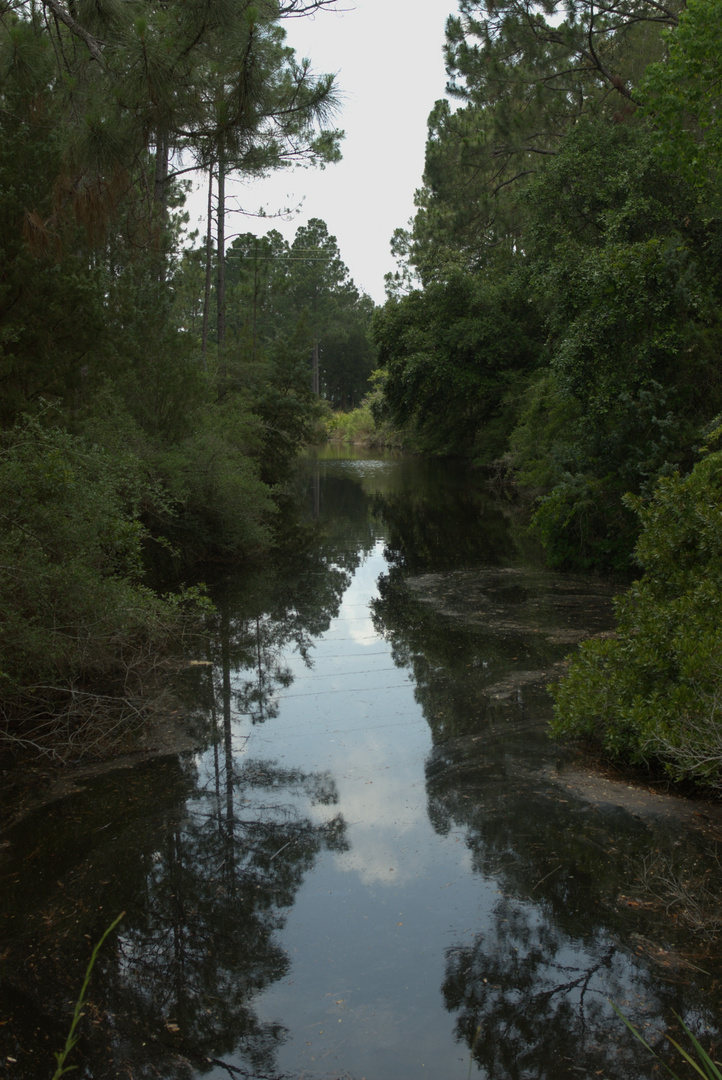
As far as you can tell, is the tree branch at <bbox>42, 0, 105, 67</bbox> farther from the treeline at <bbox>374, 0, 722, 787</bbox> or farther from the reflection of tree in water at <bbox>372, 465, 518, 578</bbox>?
the reflection of tree in water at <bbox>372, 465, 518, 578</bbox>

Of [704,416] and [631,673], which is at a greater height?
[704,416]

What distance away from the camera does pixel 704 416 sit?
12898 mm

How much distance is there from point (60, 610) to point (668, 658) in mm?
4726

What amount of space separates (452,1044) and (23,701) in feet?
15.3

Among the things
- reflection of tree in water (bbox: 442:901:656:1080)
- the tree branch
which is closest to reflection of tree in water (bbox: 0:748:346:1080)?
reflection of tree in water (bbox: 442:901:656:1080)

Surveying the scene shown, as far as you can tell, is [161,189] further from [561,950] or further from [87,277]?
[561,950]

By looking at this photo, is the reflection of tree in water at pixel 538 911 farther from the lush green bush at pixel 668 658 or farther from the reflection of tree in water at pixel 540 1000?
the lush green bush at pixel 668 658

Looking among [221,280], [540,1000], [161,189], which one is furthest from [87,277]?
[221,280]

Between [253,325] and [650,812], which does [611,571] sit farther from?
[253,325]

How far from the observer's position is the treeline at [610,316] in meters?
6.34

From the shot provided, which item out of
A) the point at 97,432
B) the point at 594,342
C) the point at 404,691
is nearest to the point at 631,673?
the point at 404,691

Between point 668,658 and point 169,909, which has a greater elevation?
→ point 668,658

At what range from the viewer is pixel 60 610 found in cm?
702

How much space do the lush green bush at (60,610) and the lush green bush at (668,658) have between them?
370 centimetres
